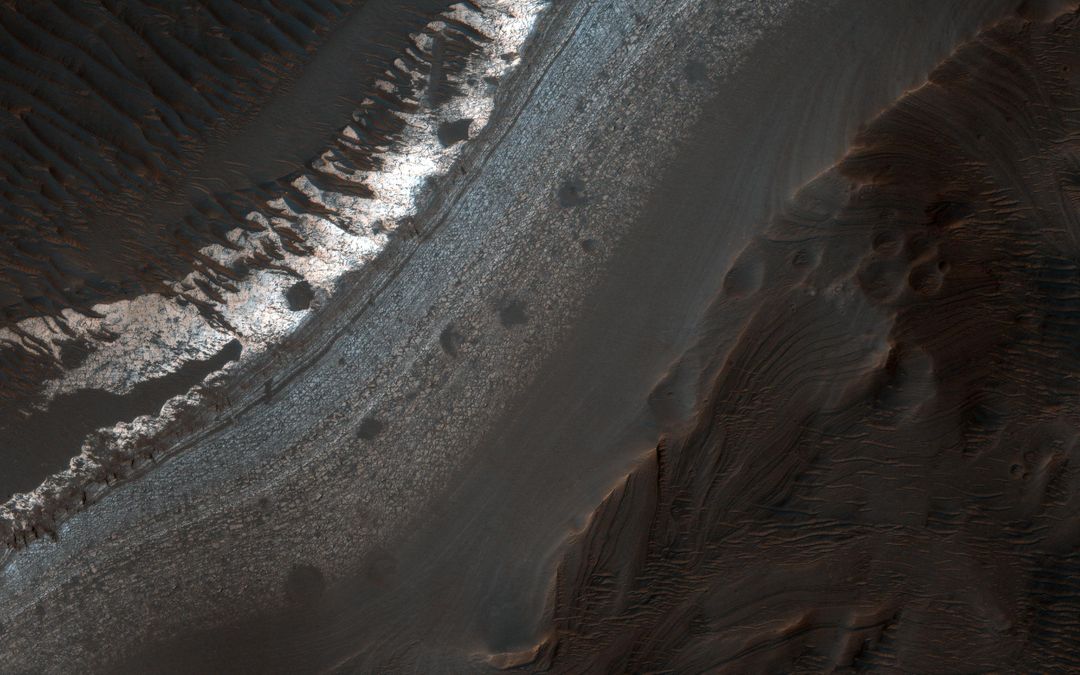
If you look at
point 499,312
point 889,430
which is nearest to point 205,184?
point 499,312

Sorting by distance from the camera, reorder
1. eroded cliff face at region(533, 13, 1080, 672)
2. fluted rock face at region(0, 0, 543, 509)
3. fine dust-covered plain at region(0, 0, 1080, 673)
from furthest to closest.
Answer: fluted rock face at region(0, 0, 543, 509) → fine dust-covered plain at region(0, 0, 1080, 673) → eroded cliff face at region(533, 13, 1080, 672)

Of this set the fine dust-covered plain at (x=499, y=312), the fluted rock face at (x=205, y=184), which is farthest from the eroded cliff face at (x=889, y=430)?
the fluted rock face at (x=205, y=184)

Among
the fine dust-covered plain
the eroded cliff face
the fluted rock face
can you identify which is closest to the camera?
the eroded cliff face

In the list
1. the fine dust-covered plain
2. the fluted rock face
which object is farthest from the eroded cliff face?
the fluted rock face

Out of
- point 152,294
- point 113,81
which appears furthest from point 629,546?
point 113,81

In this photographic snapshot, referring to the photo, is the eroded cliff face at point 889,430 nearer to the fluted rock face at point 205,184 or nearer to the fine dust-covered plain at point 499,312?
the fine dust-covered plain at point 499,312

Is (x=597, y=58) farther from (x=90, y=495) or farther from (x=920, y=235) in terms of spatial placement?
(x=90, y=495)

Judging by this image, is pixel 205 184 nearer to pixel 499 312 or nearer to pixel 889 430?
pixel 499 312

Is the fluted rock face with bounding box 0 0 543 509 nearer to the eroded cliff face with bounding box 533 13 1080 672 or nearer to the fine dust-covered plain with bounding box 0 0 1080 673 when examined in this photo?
the fine dust-covered plain with bounding box 0 0 1080 673
